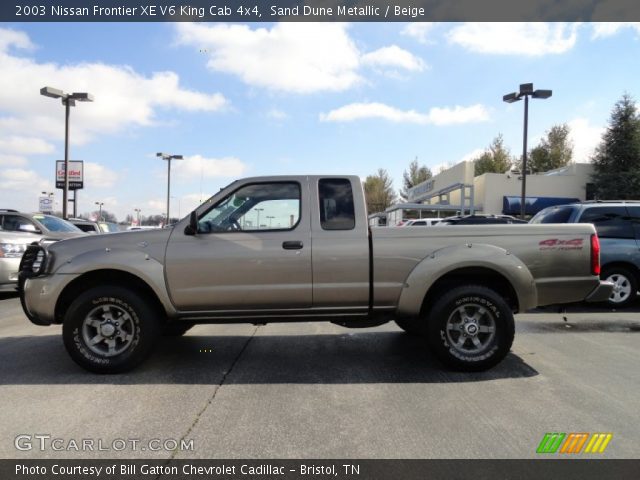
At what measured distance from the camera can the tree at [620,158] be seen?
33469mm

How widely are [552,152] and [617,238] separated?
48.0 metres

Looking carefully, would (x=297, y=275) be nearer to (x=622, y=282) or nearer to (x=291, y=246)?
(x=291, y=246)

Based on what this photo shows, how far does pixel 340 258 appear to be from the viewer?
4.76 meters

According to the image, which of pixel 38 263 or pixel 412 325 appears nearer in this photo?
pixel 38 263

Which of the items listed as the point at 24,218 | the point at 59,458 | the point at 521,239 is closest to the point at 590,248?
the point at 521,239

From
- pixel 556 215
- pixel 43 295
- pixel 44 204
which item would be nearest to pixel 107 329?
pixel 43 295

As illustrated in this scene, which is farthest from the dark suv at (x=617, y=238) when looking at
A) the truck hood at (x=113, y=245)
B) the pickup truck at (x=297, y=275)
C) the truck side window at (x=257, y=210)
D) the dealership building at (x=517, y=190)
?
the dealership building at (x=517, y=190)

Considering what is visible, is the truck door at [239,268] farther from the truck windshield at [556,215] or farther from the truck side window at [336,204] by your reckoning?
the truck windshield at [556,215]

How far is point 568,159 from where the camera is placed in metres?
51.3

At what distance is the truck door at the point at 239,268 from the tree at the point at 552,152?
52.0 meters

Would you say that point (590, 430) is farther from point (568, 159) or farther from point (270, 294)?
point (568, 159)

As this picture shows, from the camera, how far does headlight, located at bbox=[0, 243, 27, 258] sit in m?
9.44

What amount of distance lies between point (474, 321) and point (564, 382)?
97 cm

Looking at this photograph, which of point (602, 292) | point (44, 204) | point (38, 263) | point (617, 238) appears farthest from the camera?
point (44, 204)
